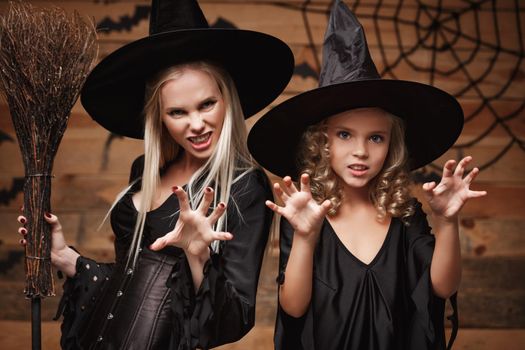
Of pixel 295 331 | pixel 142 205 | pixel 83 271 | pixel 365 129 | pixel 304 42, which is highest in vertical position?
pixel 304 42

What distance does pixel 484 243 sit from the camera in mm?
3730

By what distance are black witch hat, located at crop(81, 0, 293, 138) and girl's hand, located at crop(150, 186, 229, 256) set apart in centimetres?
52

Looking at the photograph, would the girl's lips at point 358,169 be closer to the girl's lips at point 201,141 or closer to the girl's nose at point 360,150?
the girl's nose at point 360,150

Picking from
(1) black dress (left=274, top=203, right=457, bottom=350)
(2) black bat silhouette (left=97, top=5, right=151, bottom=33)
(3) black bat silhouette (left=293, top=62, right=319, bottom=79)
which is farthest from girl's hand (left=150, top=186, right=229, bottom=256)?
(2) black bat silhouette (left=97, top=5, right=151, bottom=33)

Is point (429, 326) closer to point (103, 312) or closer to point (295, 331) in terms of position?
point (295, 331)

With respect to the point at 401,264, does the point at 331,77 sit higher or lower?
higher

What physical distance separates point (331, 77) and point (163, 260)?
71cm

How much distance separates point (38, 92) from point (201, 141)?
18.9 inches

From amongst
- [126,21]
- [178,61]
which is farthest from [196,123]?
[126,21]

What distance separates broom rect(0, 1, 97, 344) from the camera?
2221mm

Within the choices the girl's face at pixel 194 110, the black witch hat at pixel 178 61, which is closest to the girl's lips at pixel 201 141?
the girl's face at pixel 194 110

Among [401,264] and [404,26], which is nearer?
[401,264]

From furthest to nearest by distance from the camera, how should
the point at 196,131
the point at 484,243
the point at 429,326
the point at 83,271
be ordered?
the point at 484,243 < the point at 83,271 < the point at 196,131 < the point at 429,326

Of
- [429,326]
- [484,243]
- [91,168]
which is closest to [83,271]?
[429,326]
